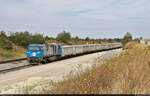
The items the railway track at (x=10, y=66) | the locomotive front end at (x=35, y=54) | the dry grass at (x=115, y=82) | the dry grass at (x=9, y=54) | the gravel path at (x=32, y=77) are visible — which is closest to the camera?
the dry grass at (x=115, y=82)

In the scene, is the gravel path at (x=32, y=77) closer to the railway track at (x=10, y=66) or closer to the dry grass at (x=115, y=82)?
the dry grass at (x=115, y=82)

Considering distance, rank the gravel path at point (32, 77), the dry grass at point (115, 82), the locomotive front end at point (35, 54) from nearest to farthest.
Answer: the dry grass at point (115, 82) < the gravel path at point (32, 77) < the locomotive front end at point (35, 54)

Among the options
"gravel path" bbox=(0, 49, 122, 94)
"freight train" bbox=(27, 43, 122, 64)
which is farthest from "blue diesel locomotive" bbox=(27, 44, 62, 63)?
"gravel path" bbox=(0, 49, 122, 94)

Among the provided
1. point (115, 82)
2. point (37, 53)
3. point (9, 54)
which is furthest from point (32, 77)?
point (9, 54)

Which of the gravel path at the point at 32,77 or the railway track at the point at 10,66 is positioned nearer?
the gravel path at the point at 32,77

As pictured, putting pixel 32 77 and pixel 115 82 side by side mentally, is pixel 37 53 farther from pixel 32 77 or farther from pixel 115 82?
pixel 115 82

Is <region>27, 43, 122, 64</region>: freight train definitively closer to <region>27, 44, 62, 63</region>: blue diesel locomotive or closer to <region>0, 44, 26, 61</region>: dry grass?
<region>27, 44, 62, 63</region>: blue diesel locomotive

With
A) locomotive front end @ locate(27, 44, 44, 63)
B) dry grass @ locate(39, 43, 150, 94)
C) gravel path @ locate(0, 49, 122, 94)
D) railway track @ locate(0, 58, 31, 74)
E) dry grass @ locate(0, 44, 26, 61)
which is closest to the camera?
dry grass @ locate(39, 43, 150, 94)

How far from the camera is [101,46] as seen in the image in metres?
53.2

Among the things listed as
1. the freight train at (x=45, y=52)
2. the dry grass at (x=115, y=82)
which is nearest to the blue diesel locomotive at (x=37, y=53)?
the freight train at (x=45, y=52)

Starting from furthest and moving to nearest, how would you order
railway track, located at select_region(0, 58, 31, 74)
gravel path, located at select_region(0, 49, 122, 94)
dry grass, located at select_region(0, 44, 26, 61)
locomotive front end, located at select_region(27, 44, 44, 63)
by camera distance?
dry grass, located at select_region(0, 44, 26, 61) < locomotive front end, located at select_region(27, 44, 44, 63) < railway track, located at select_region(0, 58, 31, 74) < gravel path, located at select_region(0, 49, 122, 94)

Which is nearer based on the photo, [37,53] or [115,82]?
[115,82]

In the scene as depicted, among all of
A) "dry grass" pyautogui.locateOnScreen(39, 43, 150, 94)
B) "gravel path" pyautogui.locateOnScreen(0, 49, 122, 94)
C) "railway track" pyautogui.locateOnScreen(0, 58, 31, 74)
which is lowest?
"railway track" pyautogui.locateOnScreen(0, 58, 31, 74)

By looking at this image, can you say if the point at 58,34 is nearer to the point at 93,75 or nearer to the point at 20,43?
the point at 20,43
